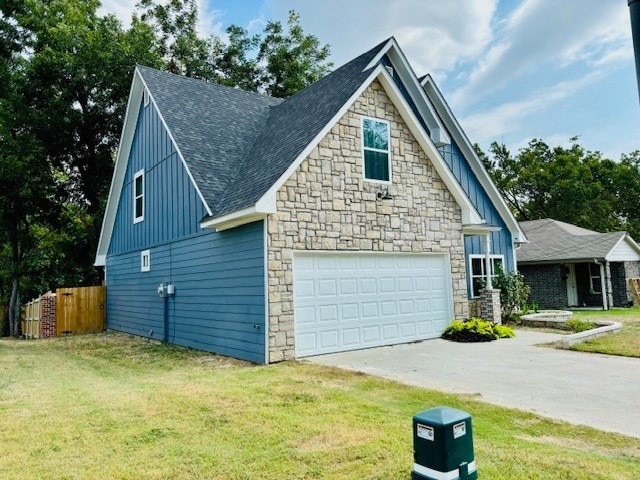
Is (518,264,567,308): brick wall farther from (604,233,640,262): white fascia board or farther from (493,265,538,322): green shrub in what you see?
(493,265,538,322): green shrub

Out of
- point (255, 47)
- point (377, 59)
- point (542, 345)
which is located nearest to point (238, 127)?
point (377, 59)

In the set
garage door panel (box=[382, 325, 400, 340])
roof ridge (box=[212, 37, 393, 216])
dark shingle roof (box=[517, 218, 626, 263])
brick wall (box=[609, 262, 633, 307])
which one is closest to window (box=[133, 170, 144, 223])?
roof ridge (box=[212, 37, 393, 216])

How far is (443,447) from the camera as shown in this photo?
2.99 meters

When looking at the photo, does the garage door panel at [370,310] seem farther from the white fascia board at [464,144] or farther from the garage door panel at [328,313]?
the white fascia board at [464,144]

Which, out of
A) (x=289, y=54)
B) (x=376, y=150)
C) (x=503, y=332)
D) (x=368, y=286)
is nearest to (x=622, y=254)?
(x=503, y=332)

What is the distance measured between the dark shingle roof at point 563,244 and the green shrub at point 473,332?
11.2 metres

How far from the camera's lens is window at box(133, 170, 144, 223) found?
14164 millimetres

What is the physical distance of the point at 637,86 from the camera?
6.00ft

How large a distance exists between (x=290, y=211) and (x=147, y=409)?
180 inches

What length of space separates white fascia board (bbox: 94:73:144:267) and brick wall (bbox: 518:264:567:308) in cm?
1702

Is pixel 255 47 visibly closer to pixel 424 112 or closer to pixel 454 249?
pixel 424 112

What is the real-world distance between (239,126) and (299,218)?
5.09m

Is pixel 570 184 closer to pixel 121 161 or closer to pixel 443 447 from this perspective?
pixel 121 161

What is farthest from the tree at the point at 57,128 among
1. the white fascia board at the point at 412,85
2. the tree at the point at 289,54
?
the white fascia board at the point at 412,85
